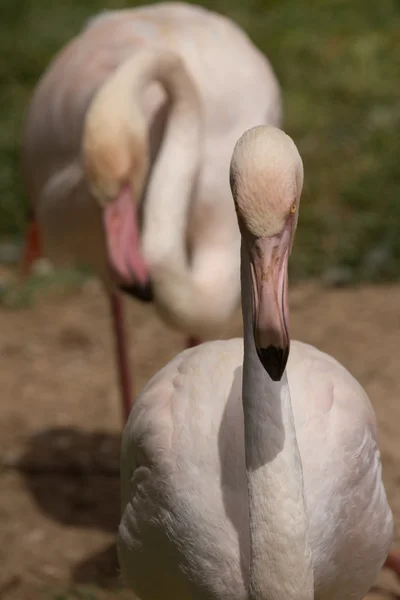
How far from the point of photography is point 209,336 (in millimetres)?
4508

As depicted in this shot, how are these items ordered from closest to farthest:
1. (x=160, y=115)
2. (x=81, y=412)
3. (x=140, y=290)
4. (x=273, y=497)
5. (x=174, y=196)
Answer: (x=273, y=497) < (x=140, y=290) < (x=174, y=196) < (x=160, y=115) < (x=81, y=412)

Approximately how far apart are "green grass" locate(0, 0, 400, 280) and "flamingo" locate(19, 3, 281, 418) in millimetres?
2066

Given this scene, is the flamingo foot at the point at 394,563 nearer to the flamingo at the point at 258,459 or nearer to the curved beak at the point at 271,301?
the flamingo at the point at 258,459

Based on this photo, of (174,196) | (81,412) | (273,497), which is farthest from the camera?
(81,412)

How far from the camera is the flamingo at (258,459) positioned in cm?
245

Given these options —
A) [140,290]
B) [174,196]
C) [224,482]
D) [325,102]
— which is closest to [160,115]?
[174,196]

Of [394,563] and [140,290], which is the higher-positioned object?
[140,290]

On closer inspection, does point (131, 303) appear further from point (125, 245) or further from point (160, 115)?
point (125, 245)

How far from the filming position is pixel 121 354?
16.7 feet

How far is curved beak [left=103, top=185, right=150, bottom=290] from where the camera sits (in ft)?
13.6

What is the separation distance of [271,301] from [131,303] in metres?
4.44

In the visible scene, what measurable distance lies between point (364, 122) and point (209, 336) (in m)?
4.18

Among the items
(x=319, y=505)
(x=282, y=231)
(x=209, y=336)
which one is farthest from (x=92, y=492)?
(x=282, y=231)

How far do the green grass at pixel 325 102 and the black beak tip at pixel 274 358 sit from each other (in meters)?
4.30
